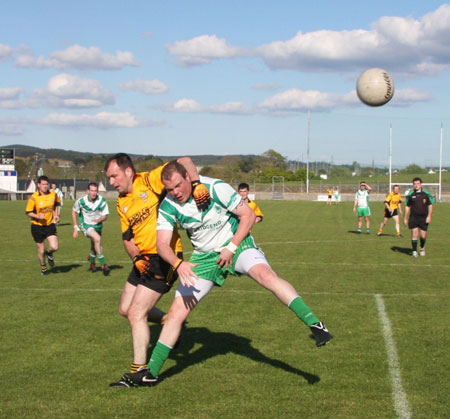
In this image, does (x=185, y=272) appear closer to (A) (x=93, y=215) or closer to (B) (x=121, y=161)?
(B) (x=121, y=161)

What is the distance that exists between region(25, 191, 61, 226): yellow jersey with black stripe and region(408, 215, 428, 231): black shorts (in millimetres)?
9788

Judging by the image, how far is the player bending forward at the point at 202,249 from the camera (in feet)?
18.1

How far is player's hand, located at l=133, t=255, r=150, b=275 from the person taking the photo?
613cm

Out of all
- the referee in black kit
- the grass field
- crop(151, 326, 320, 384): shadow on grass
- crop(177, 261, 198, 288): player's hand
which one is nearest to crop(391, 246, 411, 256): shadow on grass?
the referee in black kit

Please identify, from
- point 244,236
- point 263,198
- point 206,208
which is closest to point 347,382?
point 244,236

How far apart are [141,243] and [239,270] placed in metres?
1.18

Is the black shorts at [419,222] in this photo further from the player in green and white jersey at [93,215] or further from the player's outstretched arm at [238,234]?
the player's outstretched arm at [238,234]

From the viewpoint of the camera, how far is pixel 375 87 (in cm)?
1443

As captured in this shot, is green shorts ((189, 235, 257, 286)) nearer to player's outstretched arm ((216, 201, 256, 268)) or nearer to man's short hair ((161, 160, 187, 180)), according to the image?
player's outstretched arm ((216, 201, 256, 268))

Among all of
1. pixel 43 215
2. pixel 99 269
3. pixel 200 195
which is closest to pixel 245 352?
pixel 200 195

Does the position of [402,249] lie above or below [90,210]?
below

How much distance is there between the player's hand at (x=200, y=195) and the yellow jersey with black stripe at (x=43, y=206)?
30.5ft

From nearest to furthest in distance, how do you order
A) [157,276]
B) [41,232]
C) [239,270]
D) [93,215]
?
[239,270] → [157,276] → [41,232] → [93,215]

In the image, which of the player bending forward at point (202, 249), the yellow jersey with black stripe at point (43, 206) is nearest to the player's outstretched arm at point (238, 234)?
the player bending forward at point (202, 249)
